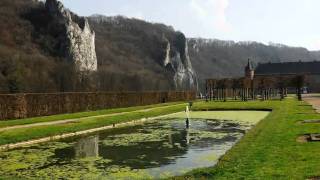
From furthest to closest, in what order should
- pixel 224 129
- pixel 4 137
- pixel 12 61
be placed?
pixel 12 61
pixel 224 129
pixel 4 137

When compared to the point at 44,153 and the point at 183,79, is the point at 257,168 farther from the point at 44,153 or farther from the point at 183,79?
the point at 183,79

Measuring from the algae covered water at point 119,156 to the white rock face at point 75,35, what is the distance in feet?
299

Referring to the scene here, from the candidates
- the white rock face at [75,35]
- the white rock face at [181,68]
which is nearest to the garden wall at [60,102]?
the white rock face at [75,35]

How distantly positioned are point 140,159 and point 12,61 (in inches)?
2705

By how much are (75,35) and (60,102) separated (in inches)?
3061

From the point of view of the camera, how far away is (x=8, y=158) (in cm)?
1714

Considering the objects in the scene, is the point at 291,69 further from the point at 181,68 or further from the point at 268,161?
the point at 268,161

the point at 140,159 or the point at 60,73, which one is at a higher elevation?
the point at 60,73

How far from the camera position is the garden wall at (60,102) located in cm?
3644

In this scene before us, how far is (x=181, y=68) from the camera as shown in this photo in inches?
7421

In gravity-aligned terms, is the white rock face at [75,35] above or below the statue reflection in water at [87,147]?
above

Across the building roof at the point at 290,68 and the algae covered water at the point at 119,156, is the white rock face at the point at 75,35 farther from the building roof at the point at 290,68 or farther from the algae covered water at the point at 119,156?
the algae covered water at the point at 119,156

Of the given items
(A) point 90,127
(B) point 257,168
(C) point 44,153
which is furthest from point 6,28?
(B) point 257,168

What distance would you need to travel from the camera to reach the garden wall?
120 ft
